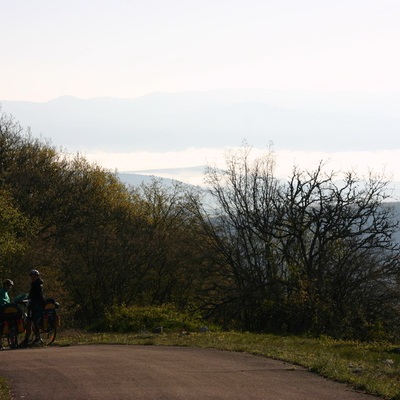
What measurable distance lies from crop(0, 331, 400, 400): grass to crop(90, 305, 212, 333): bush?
4925 mm

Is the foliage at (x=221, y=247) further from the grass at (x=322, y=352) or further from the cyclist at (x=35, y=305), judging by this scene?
the cyclist at (x=35, y=305)

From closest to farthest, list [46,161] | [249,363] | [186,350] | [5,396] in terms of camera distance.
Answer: [5,396], [249,363], [186,350], [46,161]

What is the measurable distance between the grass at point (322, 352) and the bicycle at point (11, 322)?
125 cm

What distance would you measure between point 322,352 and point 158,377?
754cm

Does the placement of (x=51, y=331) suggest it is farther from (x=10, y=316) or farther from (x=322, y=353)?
(x=322, y=353)

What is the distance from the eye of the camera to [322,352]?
20156 mm

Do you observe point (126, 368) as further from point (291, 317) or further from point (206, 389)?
point (291, 317)

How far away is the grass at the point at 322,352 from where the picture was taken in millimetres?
14140

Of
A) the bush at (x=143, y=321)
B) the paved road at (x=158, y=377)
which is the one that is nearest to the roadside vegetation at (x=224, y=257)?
the bush at (x=143, y=321)

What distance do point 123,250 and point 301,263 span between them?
12.5m

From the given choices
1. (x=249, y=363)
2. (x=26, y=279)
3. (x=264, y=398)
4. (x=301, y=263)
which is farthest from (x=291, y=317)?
(x=264, y=398)

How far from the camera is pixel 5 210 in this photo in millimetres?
35469

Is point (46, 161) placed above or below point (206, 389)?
above

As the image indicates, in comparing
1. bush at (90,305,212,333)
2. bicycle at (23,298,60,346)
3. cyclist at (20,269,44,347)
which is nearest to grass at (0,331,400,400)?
bicycle at (23,298,60,346)
